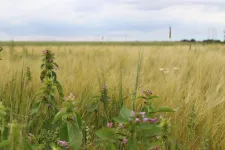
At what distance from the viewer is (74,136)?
1.01 metres

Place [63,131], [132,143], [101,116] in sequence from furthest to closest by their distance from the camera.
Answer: [101,116] < [63,131] < [132,143]

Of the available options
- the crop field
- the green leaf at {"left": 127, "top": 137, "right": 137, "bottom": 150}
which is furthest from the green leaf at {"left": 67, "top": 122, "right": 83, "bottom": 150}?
the green leaf at {"left": 127, "top": 137, "right": 137, "bottom": 150}

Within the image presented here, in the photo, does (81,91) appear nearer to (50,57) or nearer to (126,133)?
(50,57)

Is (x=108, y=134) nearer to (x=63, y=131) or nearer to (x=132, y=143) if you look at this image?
(x=132, y=143)

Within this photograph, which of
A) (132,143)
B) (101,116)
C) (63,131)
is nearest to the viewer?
(132,143)

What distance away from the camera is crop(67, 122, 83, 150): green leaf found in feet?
3.27

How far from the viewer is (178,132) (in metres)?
1.60

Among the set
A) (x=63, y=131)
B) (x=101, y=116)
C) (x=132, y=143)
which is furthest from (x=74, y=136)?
(x=101, y=116)

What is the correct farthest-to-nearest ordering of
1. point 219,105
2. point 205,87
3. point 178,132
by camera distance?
point 205,87 → point 219,105 → point 178,132

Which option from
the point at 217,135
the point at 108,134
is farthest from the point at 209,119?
the point at 108,134

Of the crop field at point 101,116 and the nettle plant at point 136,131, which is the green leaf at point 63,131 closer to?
the crop field at point 101,116

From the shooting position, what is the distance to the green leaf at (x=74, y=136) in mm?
997

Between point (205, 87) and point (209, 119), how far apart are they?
1420 mm

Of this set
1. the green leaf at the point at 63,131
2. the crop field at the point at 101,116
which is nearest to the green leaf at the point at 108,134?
the crop field at the point at 101,116
